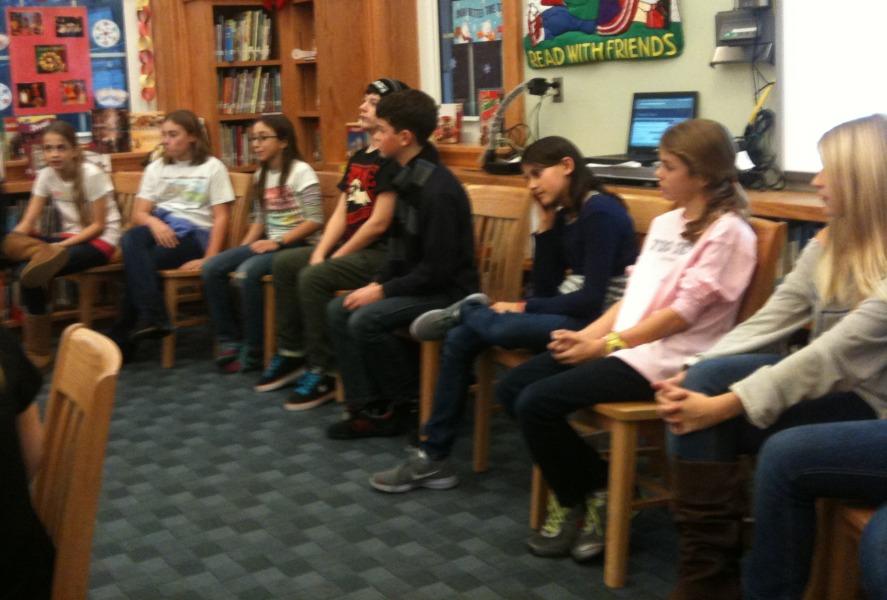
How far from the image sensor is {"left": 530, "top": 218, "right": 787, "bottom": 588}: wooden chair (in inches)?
98.3

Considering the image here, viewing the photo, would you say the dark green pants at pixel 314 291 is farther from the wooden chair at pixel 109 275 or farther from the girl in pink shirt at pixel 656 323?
the girl in pink shirt at pixel 656 323

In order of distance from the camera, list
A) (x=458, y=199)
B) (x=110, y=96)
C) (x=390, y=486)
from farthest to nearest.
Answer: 1. (x=110, y=96)
2. (x=458, y=199)
3. (x=390, y=486)

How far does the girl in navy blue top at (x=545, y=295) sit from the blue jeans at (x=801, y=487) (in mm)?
968

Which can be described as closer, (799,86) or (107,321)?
(799,86)

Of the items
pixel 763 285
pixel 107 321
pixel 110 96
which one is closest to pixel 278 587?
pixel 763 285

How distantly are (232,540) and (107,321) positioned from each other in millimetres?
2864

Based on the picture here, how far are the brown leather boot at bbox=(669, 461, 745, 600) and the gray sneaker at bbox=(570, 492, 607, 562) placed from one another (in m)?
0.45

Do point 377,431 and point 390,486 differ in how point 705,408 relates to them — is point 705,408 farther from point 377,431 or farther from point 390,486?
point 377,431

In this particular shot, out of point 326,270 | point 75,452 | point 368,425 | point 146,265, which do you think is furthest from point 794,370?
point 146,265

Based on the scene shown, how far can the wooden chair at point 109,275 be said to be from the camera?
195 inches

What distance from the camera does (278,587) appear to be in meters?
2.64

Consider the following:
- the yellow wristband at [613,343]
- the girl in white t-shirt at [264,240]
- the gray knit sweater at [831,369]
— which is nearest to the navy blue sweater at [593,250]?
the yellow wristband at [613,343]

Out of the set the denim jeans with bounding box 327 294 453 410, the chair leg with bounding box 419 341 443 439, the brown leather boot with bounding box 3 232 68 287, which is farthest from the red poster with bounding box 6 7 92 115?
the chair leg with bounding box 419 341 443 439

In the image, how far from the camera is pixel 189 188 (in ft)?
16.2
